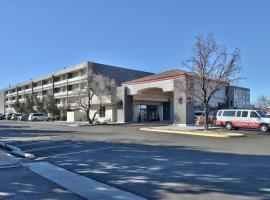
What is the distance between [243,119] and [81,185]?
2452 cm

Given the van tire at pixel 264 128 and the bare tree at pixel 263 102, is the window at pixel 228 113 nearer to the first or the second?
the van tire at pixel 264 128

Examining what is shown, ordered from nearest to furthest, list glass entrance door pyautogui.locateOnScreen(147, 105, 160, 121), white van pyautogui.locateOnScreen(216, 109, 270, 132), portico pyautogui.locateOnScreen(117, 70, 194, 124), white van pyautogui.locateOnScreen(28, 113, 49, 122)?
white van pyautogui.locateOnScreen(216, 109, 270, 132) → portico pyautogui.locateOnScreen(117, 70, 194, 124) → glass entrance door pyautogui.locateOnScreen(147, 105, 160, 121) → white van pyautogui.locateOnScreen(28, 113, 49, 122)

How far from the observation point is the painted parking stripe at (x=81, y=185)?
7.29 m

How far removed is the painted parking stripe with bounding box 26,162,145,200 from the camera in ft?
23.9

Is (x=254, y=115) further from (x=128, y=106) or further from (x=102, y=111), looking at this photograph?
(x=102, y=111)

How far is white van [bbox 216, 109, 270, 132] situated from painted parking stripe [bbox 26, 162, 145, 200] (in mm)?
22163

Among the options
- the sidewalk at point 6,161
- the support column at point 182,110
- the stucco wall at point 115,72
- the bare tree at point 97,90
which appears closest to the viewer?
the sidewalk at point 6,161

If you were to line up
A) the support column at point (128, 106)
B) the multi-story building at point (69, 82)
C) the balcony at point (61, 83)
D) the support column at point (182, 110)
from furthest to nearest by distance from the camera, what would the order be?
the balcony at point (61, 83) < the multi-story building at point (69, 82) < the support column at point (128, 106) < the support column at point (182, 110)

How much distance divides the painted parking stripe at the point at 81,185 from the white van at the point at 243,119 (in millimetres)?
22163

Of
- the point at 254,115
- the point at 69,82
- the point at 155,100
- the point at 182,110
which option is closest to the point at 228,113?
the point at 254,115

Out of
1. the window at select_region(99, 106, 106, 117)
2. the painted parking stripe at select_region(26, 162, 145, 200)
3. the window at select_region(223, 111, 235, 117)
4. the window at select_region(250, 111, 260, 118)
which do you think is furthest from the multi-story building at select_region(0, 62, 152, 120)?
the painted parking stripe at select_region(26, 162, 145, 200)

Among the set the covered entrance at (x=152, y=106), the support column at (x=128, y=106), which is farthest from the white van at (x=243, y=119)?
the covered entrance at (x=152, y=106)

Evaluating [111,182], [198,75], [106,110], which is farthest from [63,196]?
[106,110]

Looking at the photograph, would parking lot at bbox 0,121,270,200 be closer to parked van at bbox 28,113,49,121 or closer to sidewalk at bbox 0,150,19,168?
sidewalk at bbox 0,150,19,168
